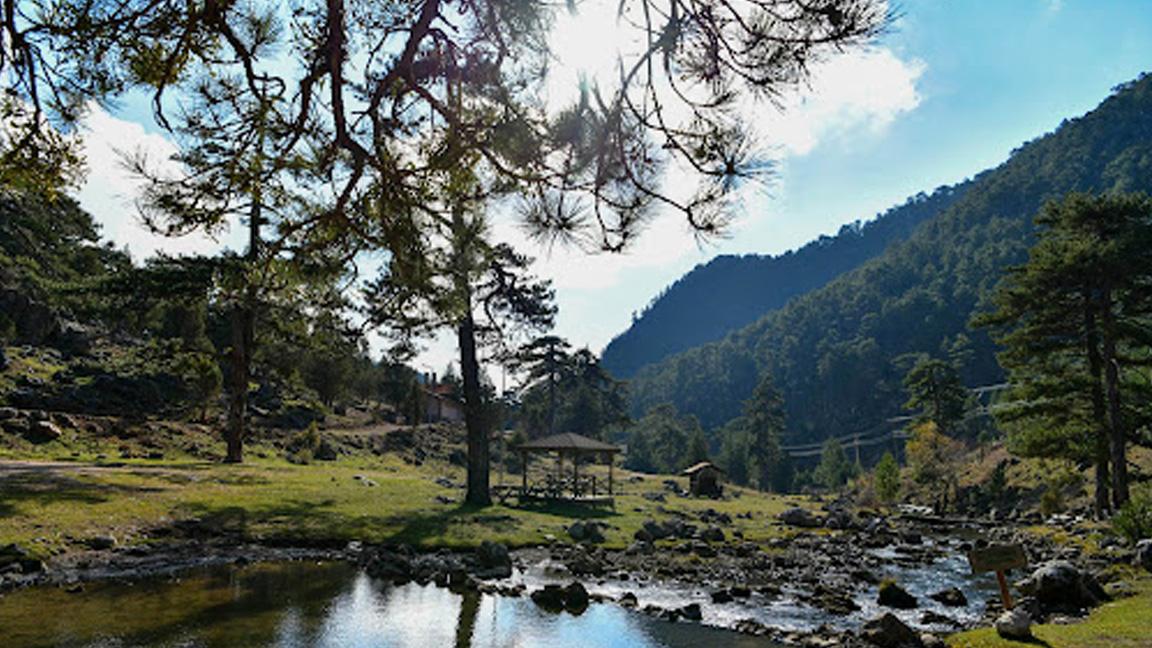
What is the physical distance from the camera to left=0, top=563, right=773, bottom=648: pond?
880cm

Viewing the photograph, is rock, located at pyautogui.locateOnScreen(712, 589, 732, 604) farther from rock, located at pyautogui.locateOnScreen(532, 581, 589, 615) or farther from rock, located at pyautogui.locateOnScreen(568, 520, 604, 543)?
rock, located at pyautogui.locateOnScreen(568, 520, 604, 543)

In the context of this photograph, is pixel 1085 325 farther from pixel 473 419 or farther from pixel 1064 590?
pixel 473 419

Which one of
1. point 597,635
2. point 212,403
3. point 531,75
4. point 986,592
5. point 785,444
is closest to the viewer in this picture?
point 531,75

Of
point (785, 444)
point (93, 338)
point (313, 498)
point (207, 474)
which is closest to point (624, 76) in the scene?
point (313, 498)

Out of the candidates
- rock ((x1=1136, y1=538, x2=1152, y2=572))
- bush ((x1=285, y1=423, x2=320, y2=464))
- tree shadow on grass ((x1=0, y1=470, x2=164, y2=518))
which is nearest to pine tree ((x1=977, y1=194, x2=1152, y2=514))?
rock ((x1=1136, y1=538, x2=1152, y2=572))

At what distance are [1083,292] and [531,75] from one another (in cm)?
2362

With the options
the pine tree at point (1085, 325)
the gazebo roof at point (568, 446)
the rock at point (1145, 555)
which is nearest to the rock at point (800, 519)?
the gazebo roof at point (568, 446)

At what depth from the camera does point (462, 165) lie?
6238 millimetres

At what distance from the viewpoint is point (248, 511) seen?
→ 56.1 feet

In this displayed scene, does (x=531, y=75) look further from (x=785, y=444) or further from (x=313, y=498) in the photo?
(x=785, y=444)

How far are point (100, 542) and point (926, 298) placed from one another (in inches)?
6093

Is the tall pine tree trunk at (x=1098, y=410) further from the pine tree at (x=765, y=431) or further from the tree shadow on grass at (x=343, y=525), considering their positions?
the pine tree at (x=765, y=431)

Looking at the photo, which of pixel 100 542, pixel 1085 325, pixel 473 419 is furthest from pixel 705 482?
pixel 100 542

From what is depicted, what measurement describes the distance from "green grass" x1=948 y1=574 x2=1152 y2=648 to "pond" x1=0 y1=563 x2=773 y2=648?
103 inches
